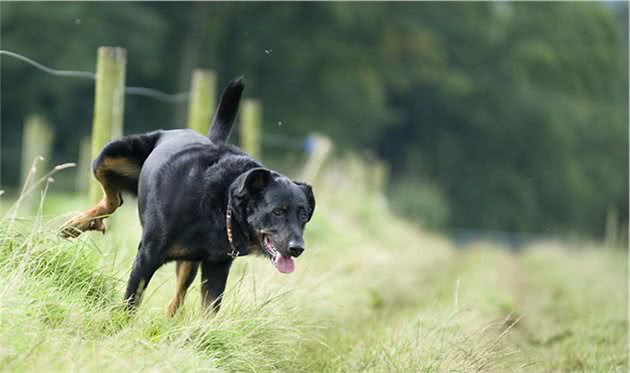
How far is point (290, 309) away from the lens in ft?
21.5

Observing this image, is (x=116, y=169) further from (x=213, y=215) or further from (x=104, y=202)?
(x=213, y=215)

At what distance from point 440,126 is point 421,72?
545cm

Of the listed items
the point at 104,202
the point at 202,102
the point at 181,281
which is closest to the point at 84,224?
the point at 104,202

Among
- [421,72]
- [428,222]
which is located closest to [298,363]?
[428,222]

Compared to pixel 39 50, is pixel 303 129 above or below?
below

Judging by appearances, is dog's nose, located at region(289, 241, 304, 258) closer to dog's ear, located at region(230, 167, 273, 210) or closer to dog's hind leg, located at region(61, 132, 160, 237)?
dog's ear, located at region(230, 167, 273, 210)

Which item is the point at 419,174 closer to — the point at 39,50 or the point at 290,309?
the point at 39,50

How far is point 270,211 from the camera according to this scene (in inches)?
234

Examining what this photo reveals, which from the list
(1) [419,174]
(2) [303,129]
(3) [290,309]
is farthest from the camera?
(1) [419,174]

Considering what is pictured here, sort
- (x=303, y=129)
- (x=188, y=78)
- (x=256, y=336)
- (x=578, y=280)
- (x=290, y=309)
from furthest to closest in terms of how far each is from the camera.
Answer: (x=303, y=129) < (x=188, y=78) < (x=578, y=280) < (x=290, y=309) < (x=256, y=336)

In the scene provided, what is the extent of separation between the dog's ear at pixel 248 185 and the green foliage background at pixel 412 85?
24.7 m

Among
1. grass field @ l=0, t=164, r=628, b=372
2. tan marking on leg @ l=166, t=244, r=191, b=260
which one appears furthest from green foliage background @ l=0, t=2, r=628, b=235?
tan marking on leg @ l=166, t=244, r=191, b=260

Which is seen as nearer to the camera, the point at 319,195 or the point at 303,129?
the point at 319,195

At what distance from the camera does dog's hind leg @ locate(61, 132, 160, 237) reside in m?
6.86
